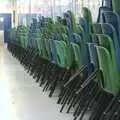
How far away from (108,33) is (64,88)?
4.96ft

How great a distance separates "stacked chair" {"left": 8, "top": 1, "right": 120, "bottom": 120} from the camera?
3.04 m

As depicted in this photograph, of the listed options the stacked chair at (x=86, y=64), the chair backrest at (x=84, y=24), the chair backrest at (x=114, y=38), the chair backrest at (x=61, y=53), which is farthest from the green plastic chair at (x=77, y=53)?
the chair backrest at (x=114, y=38)

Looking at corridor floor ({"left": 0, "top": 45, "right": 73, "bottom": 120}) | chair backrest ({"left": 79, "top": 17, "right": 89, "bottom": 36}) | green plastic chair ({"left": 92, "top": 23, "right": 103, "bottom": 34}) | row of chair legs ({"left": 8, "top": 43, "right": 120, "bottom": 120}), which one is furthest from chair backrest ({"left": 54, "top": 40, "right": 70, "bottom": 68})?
green plastic chair ({"left": 92, "top": 23, "right": 103, "bottom": 34})

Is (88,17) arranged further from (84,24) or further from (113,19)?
(113,19)

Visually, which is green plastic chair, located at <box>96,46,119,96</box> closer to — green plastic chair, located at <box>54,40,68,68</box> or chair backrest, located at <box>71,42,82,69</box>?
chair backrest, located at <box>71,42,82,69</box>

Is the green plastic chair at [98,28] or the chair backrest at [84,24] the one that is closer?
the green plastic chair at [98,28]

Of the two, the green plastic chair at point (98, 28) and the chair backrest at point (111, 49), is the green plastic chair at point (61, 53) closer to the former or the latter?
the green plastic chair at point (98, 28)

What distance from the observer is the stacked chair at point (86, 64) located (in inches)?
120

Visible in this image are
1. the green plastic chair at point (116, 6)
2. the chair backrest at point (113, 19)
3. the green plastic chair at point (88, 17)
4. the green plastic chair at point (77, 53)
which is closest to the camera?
the chair backrest at point (113, 19)

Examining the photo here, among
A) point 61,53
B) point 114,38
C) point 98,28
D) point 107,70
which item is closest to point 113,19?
point 98,28

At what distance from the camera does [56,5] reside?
10.1 metres

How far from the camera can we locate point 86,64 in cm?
392

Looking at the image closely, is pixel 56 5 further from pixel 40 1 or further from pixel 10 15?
pixel 10 15

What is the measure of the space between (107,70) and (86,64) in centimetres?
90
